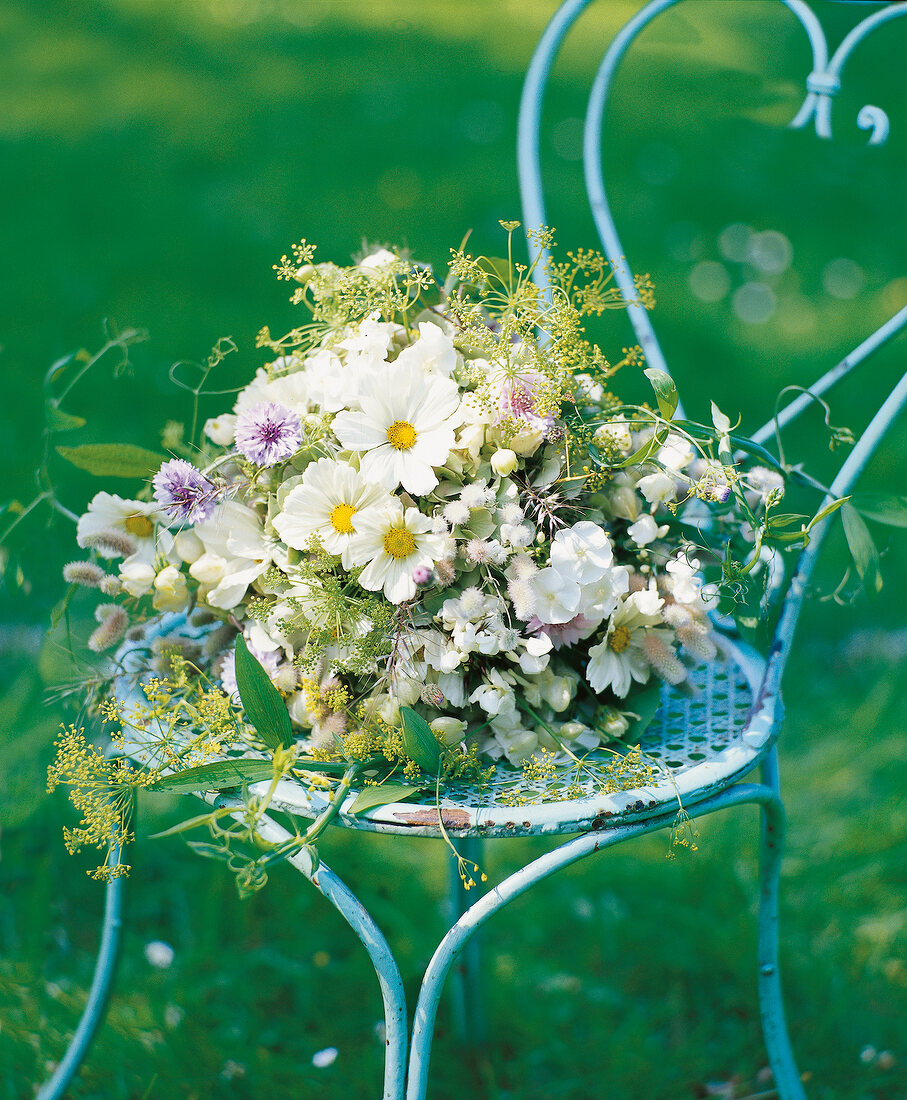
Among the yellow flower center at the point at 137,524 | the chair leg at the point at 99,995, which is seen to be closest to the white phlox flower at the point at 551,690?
the yellow flower center at the point at 137,524

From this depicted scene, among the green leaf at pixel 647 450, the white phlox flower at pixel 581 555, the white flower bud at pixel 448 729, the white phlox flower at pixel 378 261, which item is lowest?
the white flower bud at pixel 448 729

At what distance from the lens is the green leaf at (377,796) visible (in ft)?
3.06

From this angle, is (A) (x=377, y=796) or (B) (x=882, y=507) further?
(B) (x=882, y=507)

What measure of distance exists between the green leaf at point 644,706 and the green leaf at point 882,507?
1.02ft

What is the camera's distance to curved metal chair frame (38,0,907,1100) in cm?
94

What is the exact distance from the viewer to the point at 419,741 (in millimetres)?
950

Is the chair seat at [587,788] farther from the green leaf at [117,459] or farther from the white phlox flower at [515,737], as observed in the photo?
the green leaf at [117,459]

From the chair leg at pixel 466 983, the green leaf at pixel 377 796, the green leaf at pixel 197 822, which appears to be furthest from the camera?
the chair leg at pixel 466 983

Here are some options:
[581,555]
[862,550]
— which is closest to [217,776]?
[581,555]

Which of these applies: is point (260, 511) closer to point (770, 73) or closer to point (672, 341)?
point (672, 341)

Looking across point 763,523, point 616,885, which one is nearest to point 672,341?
point 616,885

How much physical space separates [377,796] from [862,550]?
23.2 inches

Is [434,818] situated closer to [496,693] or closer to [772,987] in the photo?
[496,693]

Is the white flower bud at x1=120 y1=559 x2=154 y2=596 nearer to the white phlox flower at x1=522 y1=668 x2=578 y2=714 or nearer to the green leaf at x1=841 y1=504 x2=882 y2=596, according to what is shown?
the white phlox flower at x1=522 y1=668 x2=578 y2=714
